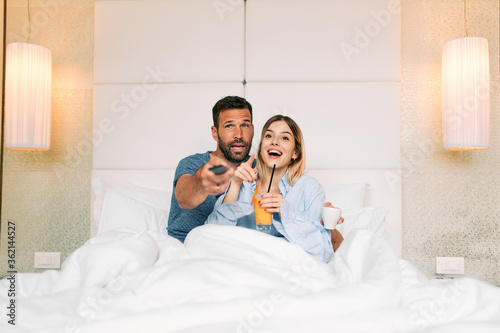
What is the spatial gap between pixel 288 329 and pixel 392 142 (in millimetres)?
1726

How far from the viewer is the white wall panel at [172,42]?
2477 millimetres

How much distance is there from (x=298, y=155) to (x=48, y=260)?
5.39 feet

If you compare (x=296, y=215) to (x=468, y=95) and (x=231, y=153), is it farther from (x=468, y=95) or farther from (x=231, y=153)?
(x=468, y=95)

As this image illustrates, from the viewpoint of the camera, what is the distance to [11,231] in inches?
98.3

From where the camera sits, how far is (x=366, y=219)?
2.12 meters

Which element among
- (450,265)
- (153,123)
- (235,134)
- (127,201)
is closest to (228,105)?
(235,134)

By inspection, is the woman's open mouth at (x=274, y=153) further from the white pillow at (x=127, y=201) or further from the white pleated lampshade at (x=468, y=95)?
A: the white pleated lampshade at (x=468, y=95)

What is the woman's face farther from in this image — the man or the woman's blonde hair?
the man

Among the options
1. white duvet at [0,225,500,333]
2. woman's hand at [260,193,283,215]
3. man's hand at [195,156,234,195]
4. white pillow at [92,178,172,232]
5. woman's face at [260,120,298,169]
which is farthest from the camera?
white pillow at [92,178,172,232]

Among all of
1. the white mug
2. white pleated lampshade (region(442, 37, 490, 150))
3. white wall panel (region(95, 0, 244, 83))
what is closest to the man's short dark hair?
white wall panel (region(95, 0, 244, 83))

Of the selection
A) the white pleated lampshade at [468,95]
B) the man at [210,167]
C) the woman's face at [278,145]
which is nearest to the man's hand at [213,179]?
the man at [210,167]

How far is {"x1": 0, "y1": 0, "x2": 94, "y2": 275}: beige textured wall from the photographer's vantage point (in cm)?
250

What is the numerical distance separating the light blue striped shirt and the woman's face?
0.11 metres

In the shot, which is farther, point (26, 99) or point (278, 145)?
point (26, 99)
